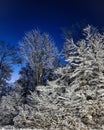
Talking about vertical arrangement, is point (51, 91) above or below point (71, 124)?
above

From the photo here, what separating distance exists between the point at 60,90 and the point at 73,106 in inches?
94.1

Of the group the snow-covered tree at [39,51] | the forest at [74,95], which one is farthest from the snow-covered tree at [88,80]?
the snow-covered tree at [39,51]

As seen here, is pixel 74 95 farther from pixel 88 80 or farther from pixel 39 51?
pixel 39 51

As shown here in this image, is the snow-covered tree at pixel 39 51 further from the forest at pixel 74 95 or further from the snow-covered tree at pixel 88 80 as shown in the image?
the snow-covered tree at pixel 88 80

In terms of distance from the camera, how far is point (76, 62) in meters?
18.3

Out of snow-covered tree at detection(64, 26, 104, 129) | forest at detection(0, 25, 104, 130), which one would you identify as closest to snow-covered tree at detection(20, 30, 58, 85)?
forest at detection(0, 25, 104, 130)

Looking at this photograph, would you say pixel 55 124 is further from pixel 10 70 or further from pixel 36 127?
pixel 10 70

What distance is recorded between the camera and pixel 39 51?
24.5 meters

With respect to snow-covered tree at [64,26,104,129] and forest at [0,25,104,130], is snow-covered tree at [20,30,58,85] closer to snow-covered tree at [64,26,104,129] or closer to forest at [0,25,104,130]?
forest at [0,25,104,130]

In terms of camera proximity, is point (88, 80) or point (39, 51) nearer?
point (88, 80)

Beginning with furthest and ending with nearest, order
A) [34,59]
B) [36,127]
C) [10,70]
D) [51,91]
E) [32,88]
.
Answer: [10,70]
[32,88]
[34,59]
[51,91]
[36,127]

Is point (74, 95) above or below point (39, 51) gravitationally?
below

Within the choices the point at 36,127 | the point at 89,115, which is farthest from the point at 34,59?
the point at 89,115

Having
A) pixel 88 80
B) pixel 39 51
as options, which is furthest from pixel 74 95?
pixel 39 51
